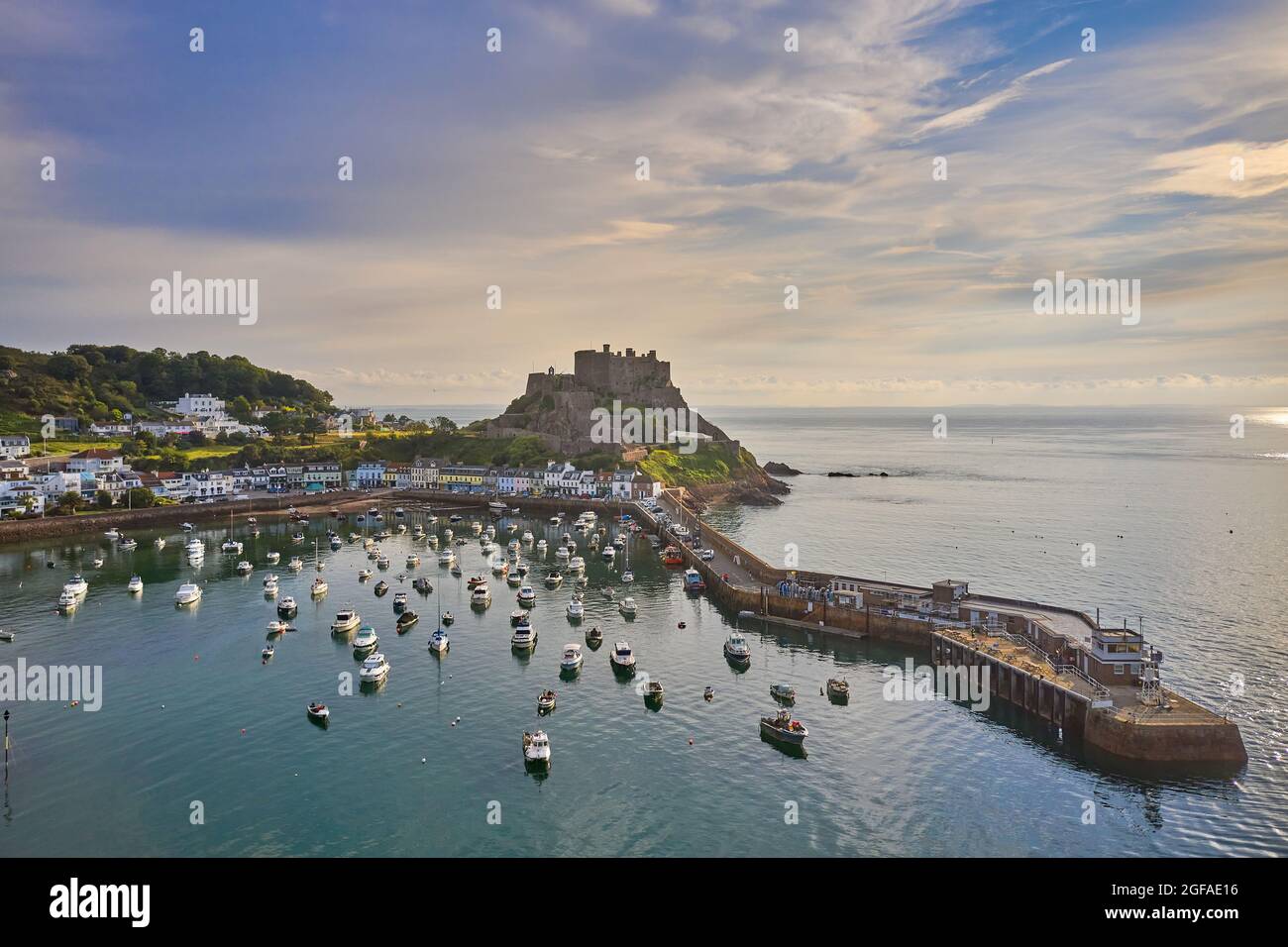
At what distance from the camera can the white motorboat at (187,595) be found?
53500mm

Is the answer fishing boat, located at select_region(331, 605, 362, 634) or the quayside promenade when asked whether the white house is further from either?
the quayside promenade

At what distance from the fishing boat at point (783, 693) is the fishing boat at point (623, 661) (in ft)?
25.1

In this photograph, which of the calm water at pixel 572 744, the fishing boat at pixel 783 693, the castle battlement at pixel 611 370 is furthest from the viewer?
the castle battlement at pixel 611 370

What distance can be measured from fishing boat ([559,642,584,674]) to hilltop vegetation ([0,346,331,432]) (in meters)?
115

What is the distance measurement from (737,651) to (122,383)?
15278 cm

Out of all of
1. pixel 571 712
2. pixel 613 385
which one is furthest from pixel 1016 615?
pixel 613 385

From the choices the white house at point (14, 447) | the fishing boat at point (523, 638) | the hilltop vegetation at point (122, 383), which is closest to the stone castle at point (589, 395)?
the hilltop vegetation at point (122, 383)

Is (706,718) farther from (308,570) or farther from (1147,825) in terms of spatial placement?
(308,570)

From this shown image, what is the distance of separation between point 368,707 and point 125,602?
96.4 feet

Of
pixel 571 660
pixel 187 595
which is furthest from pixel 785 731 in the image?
pixel 187 595

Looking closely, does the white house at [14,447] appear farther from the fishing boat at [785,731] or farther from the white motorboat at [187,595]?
the fishing boat at [785,731]

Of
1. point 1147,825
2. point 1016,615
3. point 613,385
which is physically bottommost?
point 1147,825

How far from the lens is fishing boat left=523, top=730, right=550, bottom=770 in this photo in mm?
29906

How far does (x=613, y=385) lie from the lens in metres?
144
